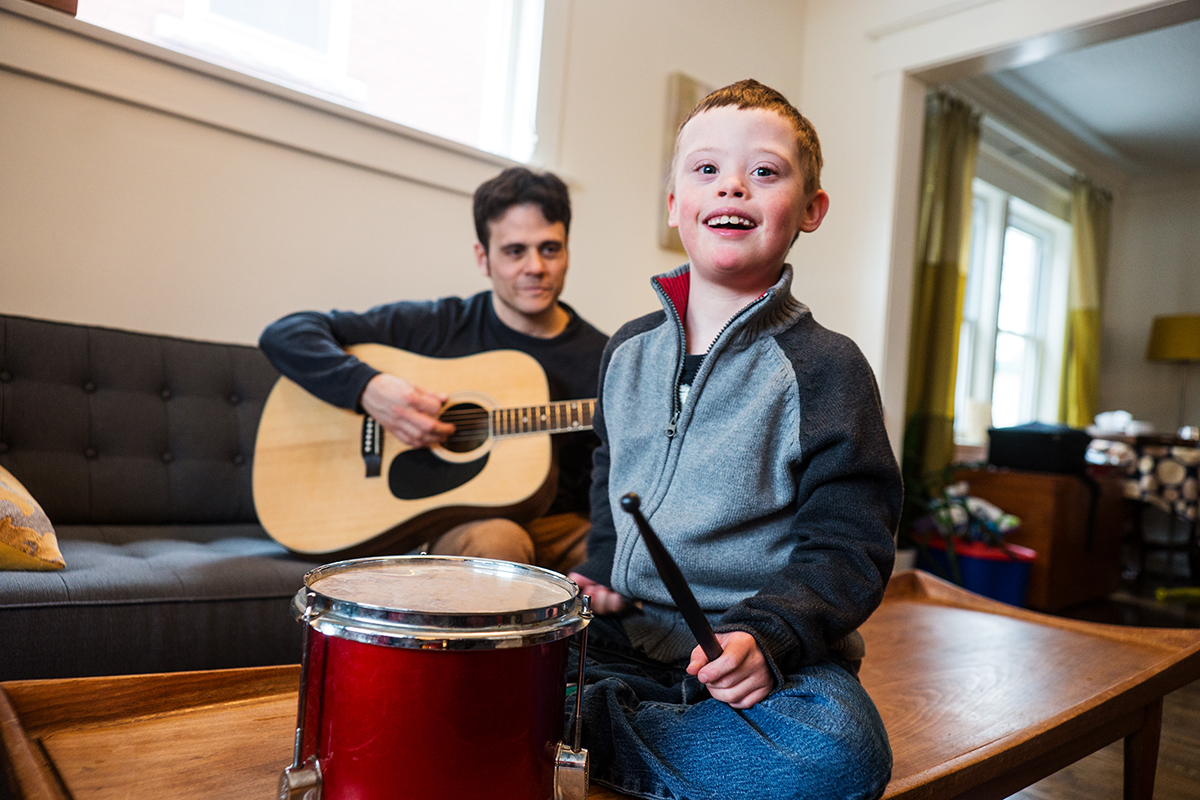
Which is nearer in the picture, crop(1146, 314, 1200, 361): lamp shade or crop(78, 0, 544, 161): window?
crop(78, 0, 544, 161): window

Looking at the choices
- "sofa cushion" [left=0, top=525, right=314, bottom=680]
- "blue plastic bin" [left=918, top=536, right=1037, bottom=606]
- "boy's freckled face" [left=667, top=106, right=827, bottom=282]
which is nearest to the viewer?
"boy's freckled face" [left=667, top=106, right=827, bottom=282]

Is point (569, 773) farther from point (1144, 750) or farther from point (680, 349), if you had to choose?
point (1144, 750)

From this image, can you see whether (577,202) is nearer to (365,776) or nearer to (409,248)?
(409,248)

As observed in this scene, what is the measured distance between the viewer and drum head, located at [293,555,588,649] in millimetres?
511

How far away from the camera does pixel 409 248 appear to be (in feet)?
7.36

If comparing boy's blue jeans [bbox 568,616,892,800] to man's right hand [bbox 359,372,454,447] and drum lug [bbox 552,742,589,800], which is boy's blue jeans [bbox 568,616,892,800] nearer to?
drum lug [bbox 552,742,589,800]

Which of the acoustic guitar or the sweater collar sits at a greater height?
the sweater collar

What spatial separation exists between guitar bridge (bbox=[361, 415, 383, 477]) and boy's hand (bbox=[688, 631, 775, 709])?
1.01 meters

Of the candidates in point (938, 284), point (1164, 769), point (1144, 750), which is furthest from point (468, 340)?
point (938, 284)

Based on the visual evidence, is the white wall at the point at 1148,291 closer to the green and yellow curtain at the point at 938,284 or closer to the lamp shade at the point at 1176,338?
the lamp shade at the point at 1176,338

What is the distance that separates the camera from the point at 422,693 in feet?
1.71

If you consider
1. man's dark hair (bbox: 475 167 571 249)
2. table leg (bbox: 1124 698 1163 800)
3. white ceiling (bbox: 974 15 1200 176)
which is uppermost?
white ceiling (bbox: 974 15 1200 176)

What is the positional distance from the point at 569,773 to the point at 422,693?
5.7 inches

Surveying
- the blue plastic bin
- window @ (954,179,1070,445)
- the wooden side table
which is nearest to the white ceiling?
window @ (954,179,1070,445)
